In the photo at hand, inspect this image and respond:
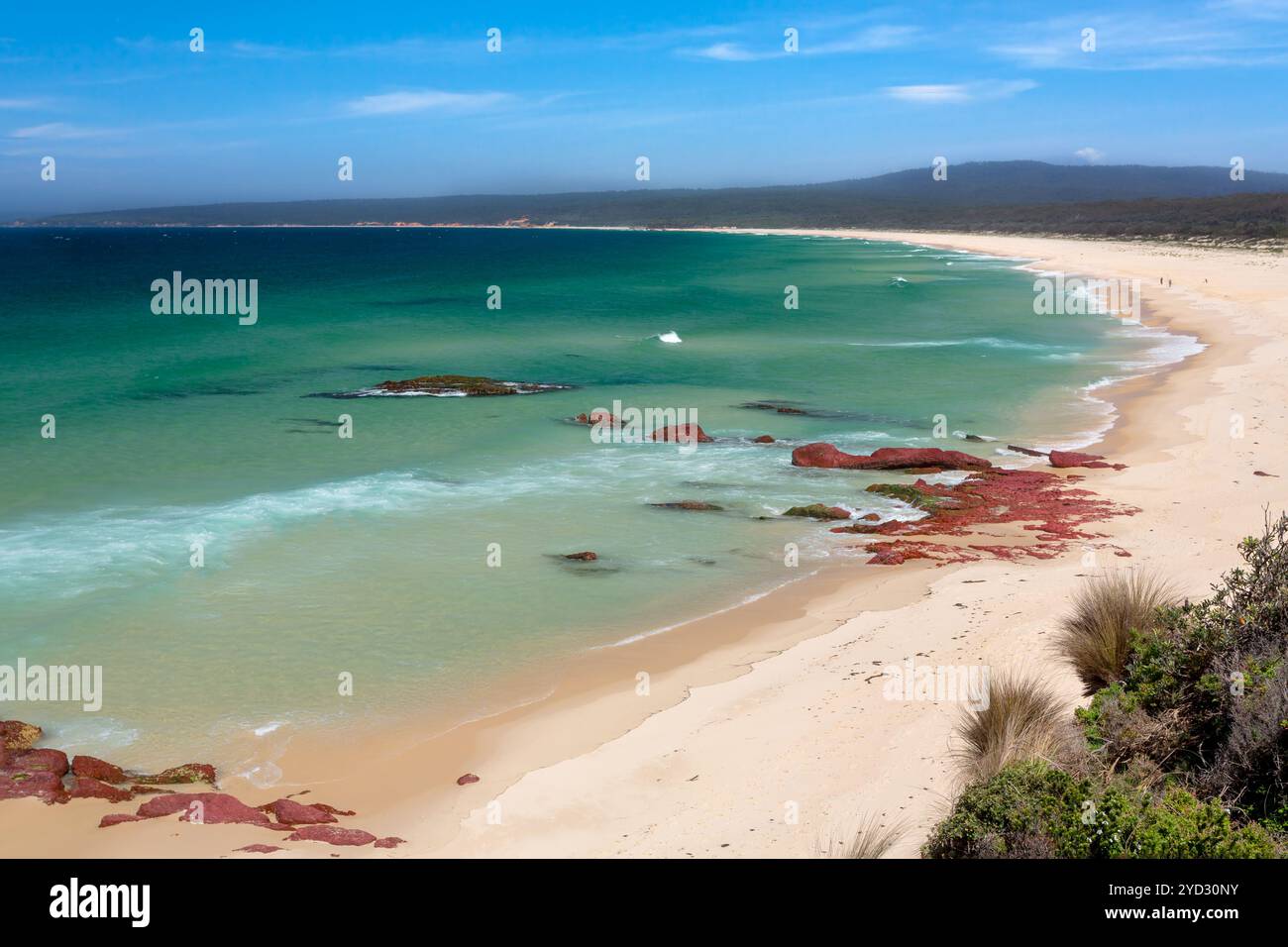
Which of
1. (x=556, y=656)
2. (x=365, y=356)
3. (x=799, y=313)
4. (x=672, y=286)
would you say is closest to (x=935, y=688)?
(x=556, y=656)

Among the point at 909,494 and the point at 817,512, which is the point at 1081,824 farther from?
the point at 909,494

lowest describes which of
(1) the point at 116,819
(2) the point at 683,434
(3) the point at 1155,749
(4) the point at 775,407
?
(1) the point at 116,819

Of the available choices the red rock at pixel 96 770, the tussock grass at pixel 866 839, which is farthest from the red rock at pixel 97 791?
the tussock grass at pixel 866 839

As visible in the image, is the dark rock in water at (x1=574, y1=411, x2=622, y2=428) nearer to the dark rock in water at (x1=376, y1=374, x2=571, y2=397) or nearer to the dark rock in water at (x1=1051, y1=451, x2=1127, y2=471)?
the dark rock in water at (x1=376, y1=374, x2=571, y2=397)

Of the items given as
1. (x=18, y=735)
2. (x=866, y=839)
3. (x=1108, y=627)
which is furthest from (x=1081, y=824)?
(x=18, y=735)

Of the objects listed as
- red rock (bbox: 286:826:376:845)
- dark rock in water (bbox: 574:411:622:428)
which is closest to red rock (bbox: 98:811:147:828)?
red rock (bbox: 286:826:376:845)
